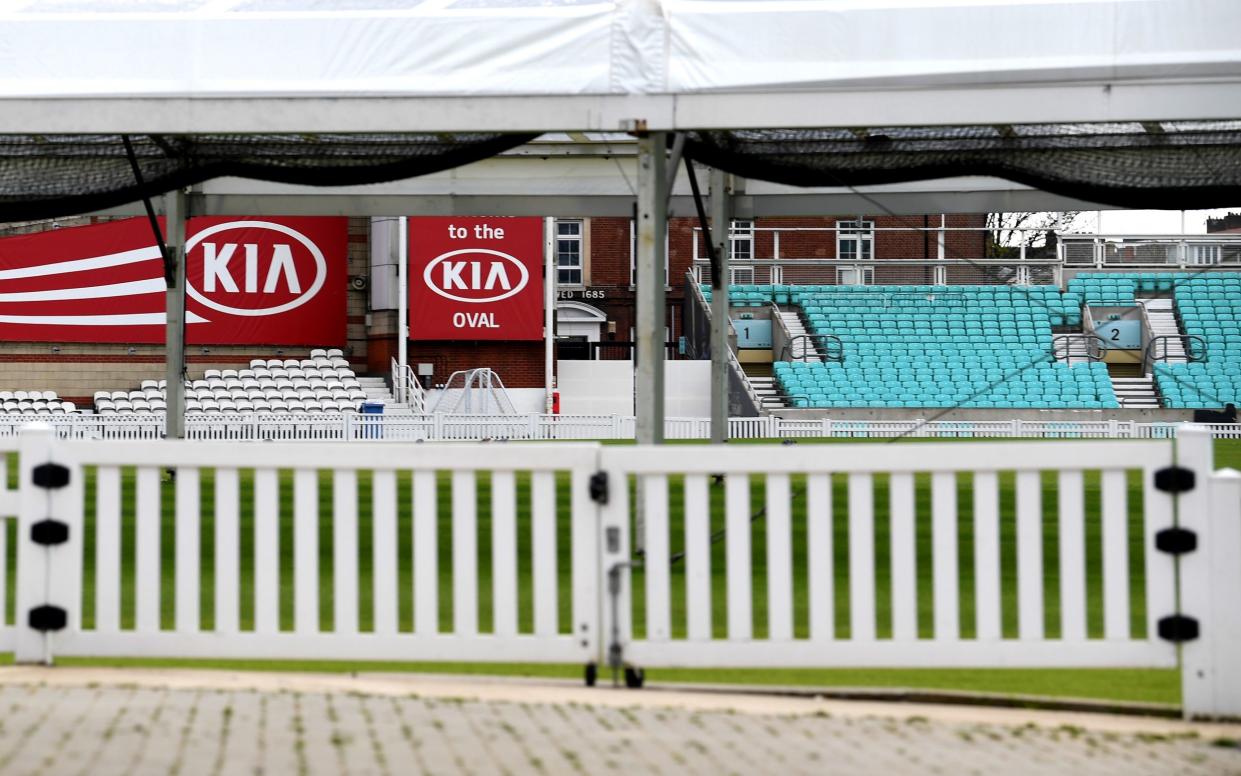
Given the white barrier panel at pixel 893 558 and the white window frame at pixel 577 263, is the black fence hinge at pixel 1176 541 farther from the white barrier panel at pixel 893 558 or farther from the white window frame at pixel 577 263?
the white window frame at pixel 577 263

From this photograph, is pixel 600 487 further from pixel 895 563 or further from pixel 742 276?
pixel 742 276

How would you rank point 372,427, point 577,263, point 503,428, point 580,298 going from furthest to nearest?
point 577,263 < point 580,298 < point 503,428 < point 372,427

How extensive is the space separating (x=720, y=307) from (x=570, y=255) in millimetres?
33705

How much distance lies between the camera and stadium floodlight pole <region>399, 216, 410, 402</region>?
3419 centimetres

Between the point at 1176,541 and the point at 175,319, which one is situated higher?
the point at 175,319

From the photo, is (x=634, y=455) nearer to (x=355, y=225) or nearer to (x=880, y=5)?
(x=880, y=5)

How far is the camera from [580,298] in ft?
152

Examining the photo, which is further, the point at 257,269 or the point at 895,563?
the point at 257,269

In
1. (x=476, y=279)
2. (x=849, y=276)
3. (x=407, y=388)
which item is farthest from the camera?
(x=849, y=276)

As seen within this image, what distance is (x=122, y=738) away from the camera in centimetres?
465

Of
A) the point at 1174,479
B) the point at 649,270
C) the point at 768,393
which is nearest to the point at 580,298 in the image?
the point at 768,393

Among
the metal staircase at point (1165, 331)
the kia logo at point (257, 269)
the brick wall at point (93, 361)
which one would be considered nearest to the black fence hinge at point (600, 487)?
the brick wall at point (93, 361)

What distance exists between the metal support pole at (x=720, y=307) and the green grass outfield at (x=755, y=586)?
923mm

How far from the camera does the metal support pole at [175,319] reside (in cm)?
1459
